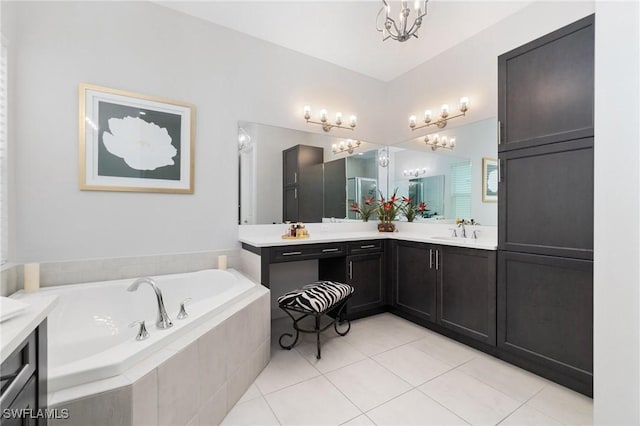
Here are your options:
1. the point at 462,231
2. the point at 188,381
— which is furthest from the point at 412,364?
the point at 188,381

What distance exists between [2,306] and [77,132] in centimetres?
189

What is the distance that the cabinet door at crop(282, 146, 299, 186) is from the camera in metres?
2.98

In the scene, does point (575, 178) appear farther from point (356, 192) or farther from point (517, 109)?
point (356, 192)

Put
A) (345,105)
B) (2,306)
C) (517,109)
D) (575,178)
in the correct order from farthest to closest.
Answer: (345,105)
(517,109)
(575,178)
(2,306)

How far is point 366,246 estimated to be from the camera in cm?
286

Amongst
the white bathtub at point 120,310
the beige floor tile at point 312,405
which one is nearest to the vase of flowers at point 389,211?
the white bathtub at point 120,310

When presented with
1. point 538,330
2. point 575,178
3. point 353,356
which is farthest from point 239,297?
point 575,178

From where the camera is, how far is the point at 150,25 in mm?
2307

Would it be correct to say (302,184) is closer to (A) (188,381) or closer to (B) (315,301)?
(B) (315,301)

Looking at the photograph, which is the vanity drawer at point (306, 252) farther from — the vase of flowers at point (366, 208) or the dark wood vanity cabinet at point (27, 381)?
the dark wood vanity cabinet at point (27, 381)

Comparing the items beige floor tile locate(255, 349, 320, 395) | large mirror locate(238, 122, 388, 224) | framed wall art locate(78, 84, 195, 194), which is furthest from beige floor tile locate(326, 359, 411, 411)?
framed wall art locate(78, 84, 195, 194)

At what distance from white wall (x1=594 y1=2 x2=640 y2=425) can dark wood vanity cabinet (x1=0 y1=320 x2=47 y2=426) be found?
1.73 m

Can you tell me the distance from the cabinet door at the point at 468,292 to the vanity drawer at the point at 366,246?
0.63 m

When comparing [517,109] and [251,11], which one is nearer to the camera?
[517,109]
